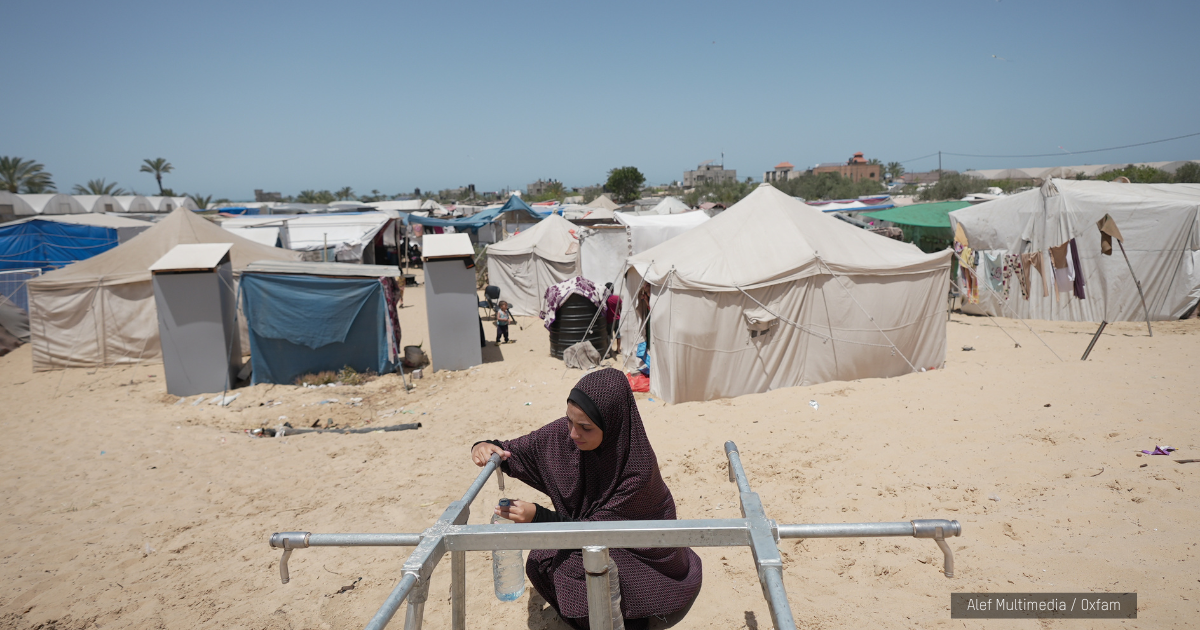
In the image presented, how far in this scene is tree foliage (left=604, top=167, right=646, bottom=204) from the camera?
56.6 metres

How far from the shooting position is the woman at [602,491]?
244cm

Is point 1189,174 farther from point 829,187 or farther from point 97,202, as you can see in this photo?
point 97,202

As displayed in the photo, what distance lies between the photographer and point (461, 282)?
948 cm

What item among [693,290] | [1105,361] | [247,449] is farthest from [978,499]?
[247,449]

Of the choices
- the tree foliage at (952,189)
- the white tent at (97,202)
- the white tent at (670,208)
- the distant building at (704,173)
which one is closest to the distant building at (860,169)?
the distant building at (704,173)

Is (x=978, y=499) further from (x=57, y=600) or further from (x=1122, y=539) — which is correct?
(x=57, y=600)

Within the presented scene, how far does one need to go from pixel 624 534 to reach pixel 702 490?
353 cm

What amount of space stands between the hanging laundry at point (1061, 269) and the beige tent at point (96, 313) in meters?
14.1

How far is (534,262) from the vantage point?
15219 mm

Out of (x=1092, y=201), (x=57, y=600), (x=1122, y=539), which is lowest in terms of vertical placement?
(x=57, y=600)

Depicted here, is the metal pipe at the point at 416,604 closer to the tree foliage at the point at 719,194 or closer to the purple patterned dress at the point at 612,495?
the purple patterned dress at the point at 612,495

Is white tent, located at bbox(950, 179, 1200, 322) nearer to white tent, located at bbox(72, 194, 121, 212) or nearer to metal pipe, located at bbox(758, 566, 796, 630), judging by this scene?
metal pipe, located at bbox(758, 566, 796, 630)

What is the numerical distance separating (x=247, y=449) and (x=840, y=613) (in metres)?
6.24

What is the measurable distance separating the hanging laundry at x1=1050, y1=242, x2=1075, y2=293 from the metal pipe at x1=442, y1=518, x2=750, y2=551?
10.8 metres
